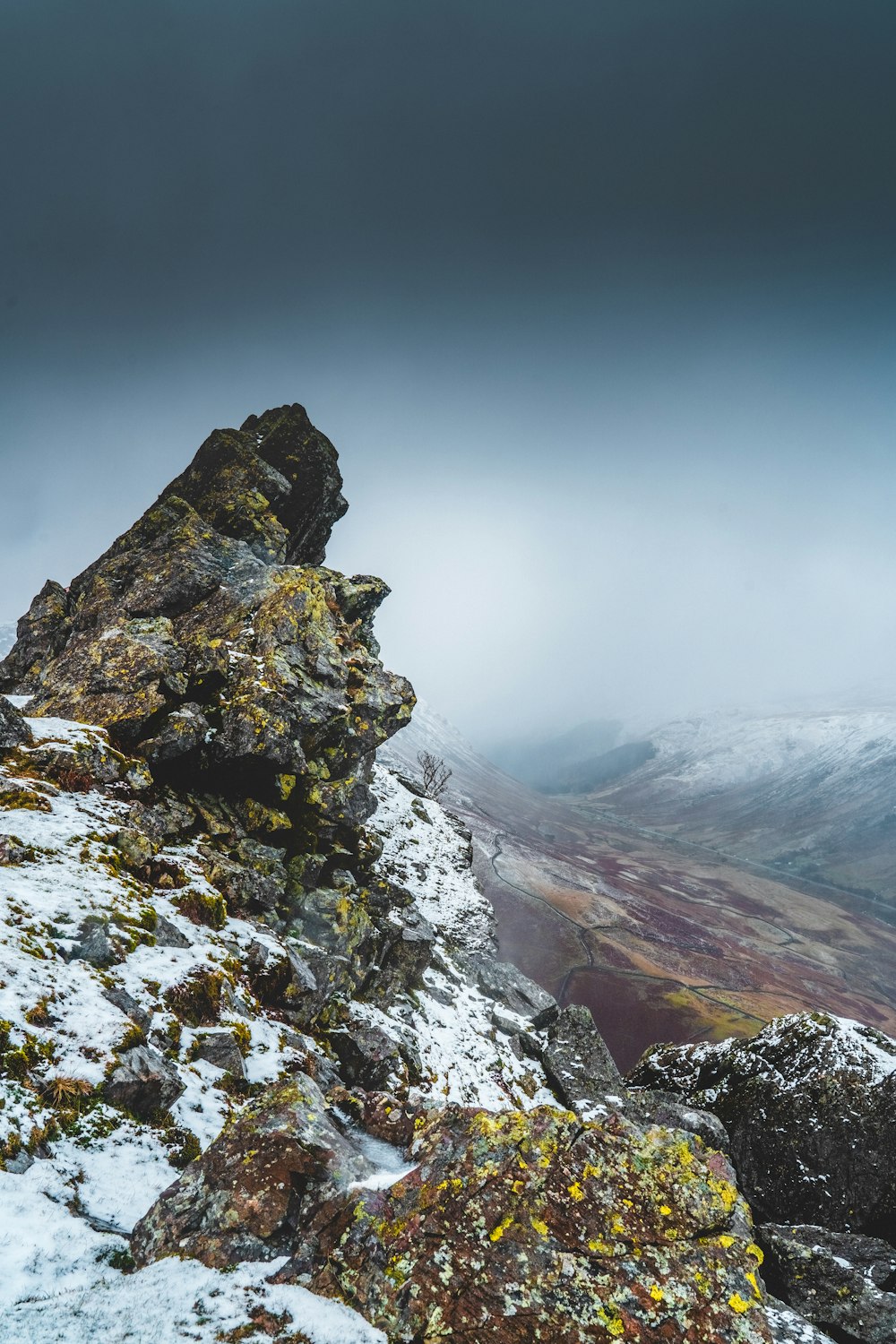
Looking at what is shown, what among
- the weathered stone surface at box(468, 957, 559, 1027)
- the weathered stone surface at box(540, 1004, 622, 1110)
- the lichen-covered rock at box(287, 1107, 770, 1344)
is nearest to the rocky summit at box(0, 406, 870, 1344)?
the lichen-covered rock at box(287, 1107, 770, 1344)

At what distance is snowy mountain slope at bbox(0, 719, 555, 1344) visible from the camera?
18.3 feet

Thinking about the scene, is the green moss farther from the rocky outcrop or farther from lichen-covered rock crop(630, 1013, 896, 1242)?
lichen-covered rock crop(630, 1013, 896, 1242)

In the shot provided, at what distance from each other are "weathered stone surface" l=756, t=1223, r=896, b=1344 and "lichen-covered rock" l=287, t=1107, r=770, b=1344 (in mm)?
4101

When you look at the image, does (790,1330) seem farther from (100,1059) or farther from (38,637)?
(38,637)

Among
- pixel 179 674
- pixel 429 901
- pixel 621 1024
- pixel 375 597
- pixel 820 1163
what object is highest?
pixel 375 597

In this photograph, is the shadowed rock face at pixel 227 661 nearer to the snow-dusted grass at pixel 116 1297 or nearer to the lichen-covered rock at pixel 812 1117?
the snow-dusted grass at pixel 116 1297

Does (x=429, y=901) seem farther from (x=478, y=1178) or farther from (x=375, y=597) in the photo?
(x=478, y=1178)

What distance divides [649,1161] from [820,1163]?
10970 mm

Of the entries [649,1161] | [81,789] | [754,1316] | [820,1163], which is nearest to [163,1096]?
[649,1161]

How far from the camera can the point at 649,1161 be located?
7477mm

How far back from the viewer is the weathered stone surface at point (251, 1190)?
6.35 metres

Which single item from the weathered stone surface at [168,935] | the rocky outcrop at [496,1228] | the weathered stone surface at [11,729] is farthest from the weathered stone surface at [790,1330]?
the weathered stone surface at [11,729]

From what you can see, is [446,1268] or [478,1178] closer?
[446,1268]

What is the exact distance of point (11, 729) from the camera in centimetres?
1620
